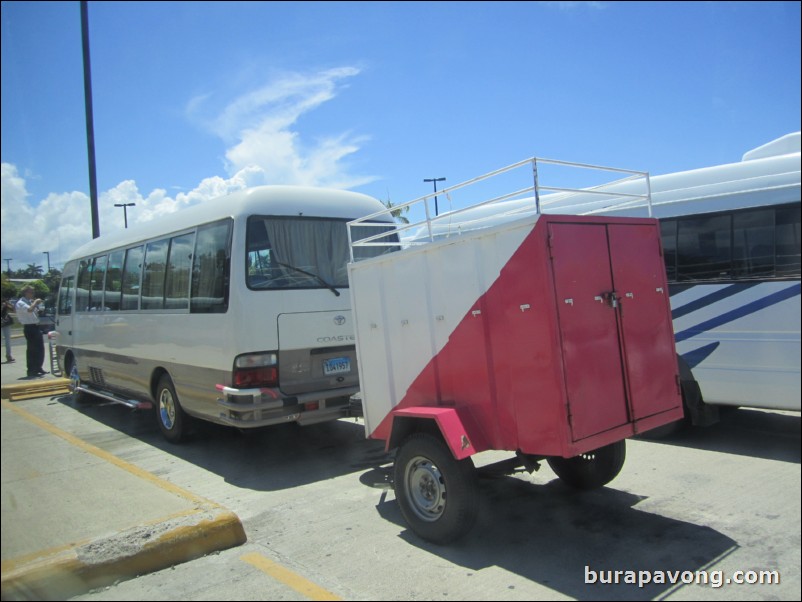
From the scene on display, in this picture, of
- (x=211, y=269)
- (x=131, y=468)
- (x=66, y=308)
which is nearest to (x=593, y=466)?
(x=131, y=468)

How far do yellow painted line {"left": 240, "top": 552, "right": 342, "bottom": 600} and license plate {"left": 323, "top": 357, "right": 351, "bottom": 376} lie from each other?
2.74 meters

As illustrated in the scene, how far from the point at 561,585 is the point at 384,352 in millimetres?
2315

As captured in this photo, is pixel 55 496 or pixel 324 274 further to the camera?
pixel 324 274

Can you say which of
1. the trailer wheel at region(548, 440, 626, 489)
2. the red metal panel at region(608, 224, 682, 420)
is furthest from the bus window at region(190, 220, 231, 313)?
the red metal panel at region(608, 224, 682, 420)

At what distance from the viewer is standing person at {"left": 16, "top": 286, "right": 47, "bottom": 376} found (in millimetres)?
12062

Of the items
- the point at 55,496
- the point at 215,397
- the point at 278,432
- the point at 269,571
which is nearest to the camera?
the point at 269,571

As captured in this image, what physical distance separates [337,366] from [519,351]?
3.41 meters

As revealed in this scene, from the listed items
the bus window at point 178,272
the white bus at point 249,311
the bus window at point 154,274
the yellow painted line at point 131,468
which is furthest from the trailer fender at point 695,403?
the bus window at point 154,274

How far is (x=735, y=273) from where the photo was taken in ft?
20.4

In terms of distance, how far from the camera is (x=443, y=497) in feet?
14.4

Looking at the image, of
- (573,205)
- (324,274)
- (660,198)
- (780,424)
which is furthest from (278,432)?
(780,424)

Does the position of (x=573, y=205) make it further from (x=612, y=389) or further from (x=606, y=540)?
(x=606, y=540)

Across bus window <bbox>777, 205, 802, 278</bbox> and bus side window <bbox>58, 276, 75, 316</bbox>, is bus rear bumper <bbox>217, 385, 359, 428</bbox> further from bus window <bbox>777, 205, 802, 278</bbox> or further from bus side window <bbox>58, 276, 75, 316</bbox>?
bus side window <bbox>58, 276, 75, 316</bbox>

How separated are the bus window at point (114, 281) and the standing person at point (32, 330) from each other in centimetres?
315
